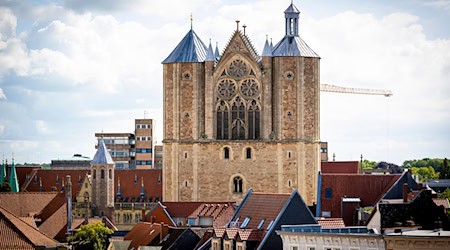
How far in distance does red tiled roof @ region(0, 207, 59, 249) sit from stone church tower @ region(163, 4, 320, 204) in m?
42.1

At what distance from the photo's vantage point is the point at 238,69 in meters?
139

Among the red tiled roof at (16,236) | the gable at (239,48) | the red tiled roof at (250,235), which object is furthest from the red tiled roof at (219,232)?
the gable at (239,48)

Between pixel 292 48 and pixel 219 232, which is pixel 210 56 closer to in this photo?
pixel 292 48

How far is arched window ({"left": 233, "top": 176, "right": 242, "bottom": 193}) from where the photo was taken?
138m

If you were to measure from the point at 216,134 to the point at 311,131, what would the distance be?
337 inches

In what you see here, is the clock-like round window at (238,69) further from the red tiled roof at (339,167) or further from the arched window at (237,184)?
the red tiled roof at (339,167)

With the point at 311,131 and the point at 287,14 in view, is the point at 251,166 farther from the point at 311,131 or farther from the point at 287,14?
the point at 287,14

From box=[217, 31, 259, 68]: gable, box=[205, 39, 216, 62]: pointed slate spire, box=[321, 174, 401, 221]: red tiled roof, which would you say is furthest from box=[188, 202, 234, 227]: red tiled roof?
box=[217, 31, 259, 68]: gable

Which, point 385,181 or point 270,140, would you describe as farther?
point 270,140

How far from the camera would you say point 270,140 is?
13788 centimetres

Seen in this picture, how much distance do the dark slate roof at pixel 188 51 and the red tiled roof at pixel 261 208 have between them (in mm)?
42470

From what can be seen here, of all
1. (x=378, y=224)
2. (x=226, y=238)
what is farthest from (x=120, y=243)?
(x=378, y=224)

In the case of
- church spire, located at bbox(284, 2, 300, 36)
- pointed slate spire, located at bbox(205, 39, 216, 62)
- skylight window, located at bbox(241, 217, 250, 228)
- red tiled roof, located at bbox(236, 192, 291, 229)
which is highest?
church spire, located at bbox(284, 2, 300, 36)

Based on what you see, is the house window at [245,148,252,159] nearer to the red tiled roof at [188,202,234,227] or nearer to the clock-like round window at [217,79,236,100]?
the clock-like round window at [217,79,236,100]
